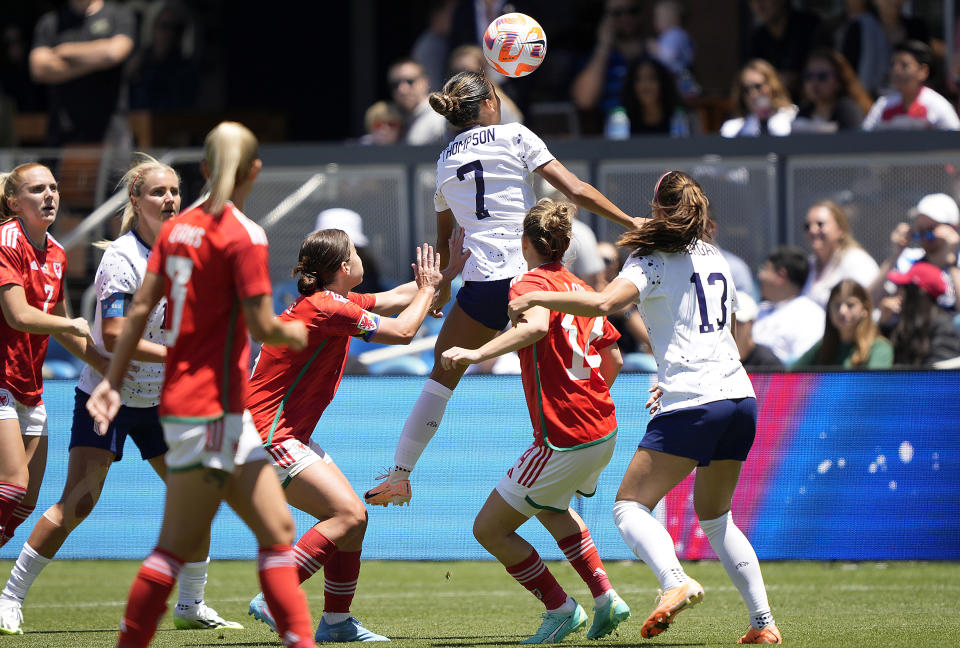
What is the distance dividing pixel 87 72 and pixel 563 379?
8.73 m

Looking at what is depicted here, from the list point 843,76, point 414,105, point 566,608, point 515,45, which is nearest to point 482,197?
point 515,45

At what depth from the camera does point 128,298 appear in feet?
22.3

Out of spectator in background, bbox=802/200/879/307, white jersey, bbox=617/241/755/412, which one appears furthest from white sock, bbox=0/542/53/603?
spectator in background, bbox=802/200/879/307

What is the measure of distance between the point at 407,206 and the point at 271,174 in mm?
1334

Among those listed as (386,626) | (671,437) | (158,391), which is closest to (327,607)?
(386,626)

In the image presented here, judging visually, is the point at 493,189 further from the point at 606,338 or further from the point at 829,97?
the point at 829,97

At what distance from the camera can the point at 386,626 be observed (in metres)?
7.18

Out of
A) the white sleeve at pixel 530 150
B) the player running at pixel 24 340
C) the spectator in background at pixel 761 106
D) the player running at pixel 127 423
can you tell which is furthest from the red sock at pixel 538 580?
the spectator in background at pixel 761 106

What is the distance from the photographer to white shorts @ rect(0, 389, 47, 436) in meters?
7.05

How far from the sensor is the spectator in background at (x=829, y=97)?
40.2ft

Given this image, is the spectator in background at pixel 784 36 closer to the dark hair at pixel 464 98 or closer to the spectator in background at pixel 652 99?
the spectator in background at pixel 652 99

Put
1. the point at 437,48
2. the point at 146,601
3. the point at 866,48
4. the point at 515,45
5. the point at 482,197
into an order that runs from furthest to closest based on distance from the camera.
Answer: the point at 437,48 → the point at 866,48 → the point at 515,45 → the point at 482,197 → the point at 146,601

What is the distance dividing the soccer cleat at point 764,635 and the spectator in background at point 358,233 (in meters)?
6.57

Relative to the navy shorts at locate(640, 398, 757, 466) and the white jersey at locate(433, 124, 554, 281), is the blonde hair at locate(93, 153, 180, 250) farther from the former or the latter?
the navy shorts at locate(640, 398, 757, 466)
